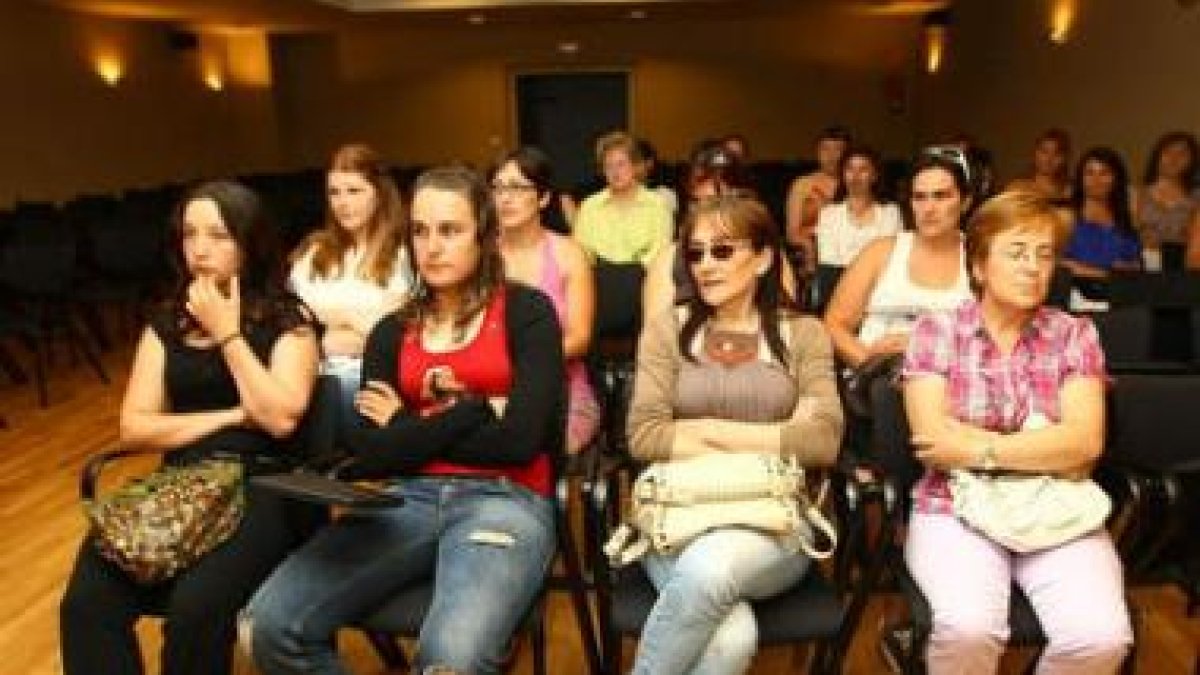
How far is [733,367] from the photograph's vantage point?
2.49 metres

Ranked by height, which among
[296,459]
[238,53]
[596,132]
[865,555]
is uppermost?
[238,53]

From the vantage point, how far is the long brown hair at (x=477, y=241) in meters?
2.46

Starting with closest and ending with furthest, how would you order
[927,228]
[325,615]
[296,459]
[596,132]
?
[325,615] < [296,459] < [927,228] < [596,132]

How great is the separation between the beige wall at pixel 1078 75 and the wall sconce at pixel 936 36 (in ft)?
1.37

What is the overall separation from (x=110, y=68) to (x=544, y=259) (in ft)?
30.5

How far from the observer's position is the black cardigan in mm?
2305

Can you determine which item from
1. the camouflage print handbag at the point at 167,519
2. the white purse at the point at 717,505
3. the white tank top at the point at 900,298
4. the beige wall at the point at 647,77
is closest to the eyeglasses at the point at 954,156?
the white tank top at the point at 900,298

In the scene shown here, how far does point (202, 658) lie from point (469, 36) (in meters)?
13.5

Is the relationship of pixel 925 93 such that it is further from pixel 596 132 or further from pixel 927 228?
pixel 927 228

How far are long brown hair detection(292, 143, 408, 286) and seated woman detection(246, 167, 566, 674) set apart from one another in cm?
85

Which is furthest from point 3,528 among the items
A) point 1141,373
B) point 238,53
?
point 238,53

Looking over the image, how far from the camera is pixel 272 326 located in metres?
2.51

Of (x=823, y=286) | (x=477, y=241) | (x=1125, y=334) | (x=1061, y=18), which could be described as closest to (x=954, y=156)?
(x=1125, y=334)

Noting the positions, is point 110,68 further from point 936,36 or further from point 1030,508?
point 1030,508
